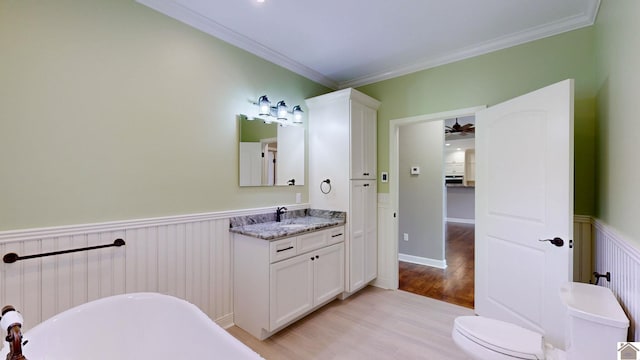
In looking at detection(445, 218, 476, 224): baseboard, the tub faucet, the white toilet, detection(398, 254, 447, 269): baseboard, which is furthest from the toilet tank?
detection(445, 218, 476, 224): baseboard

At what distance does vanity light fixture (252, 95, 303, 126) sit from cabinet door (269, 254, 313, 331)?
4.66 feet

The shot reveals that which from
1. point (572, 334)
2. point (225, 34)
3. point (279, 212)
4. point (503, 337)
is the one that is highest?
point (225, 34)

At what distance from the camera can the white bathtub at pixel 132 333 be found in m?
1.29

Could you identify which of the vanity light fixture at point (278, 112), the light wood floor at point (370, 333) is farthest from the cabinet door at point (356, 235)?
the vanity light fixture at point (278, 112)

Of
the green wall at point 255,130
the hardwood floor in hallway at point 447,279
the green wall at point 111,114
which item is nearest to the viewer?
the green wall at point 111,114

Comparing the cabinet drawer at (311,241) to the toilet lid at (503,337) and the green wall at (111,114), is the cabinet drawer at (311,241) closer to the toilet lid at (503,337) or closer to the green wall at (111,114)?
the green wall at (111,114)

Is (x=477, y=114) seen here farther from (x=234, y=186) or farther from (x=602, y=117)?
(x=234, y=186)

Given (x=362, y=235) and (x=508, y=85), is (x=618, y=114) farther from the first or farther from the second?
(x=362, y=235)

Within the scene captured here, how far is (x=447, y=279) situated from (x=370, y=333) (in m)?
1.77

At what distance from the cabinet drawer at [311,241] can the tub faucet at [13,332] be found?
1.72 meters

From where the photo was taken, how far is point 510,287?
2.26 metres

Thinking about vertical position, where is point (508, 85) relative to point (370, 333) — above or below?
above

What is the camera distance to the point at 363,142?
316 centimetres

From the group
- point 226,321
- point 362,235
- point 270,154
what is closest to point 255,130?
point 270,154
